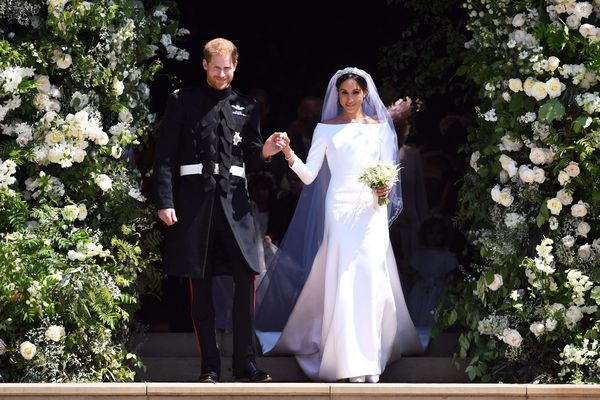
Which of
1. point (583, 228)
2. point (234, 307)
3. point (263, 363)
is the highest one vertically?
point (583, 228)

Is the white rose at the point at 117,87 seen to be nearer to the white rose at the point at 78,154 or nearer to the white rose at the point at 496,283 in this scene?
the white rose at the point at 78,154

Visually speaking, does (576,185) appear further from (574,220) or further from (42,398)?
(42,398)

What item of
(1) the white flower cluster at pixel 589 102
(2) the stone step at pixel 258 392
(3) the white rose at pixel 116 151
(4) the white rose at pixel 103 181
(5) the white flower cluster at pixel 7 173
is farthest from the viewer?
(3) the white rose at pixel 116 151

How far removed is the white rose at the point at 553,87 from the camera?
323 inches

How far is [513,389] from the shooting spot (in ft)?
24.6

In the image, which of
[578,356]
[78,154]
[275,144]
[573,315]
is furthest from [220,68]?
[578,356]

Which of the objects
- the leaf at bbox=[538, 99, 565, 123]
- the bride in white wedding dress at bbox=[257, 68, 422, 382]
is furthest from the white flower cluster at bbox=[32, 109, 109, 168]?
the leaf at bbox=[538, 99, 565, 123]

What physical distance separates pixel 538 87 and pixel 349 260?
155 centimetres

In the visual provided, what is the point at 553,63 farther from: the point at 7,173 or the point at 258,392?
the point at 7,173

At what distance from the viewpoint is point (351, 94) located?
848cm

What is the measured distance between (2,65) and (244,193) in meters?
1.63

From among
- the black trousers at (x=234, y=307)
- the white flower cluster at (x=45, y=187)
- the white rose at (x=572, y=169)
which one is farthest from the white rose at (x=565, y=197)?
the white flower cluster at (x=45, y=187)

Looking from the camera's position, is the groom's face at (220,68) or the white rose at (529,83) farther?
the white rose at (529,83)

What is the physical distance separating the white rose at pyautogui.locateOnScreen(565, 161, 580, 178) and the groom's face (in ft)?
6.87
